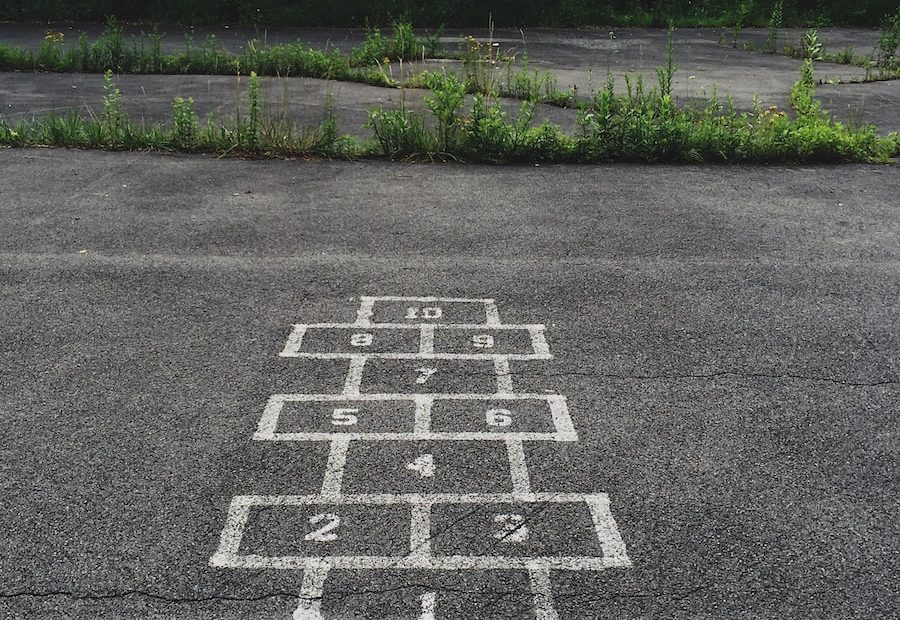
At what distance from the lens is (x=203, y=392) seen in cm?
471

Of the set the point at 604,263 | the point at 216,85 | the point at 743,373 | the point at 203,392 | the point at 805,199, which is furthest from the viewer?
the point at 216,85

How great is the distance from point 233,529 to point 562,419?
5.43ft

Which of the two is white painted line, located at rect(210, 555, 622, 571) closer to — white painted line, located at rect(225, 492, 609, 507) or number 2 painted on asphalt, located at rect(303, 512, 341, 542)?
number 2 painted on asphalt, located at rect(303, 512, 341, 542)

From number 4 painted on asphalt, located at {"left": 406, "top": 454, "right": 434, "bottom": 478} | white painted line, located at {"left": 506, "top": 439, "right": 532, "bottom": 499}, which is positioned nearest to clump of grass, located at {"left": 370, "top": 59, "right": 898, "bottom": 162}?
white painted line, located at {"left": 506, "top": 439, "right": 532, "bottom": 499}

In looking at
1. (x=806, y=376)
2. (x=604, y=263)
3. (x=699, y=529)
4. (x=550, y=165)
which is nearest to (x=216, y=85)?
(x=550, y=165)

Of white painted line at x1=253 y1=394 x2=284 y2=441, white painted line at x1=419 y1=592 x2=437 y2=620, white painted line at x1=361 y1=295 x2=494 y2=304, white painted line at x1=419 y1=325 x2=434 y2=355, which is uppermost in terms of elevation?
white painted line at x1=361 y1=295 x2=494 y2=304

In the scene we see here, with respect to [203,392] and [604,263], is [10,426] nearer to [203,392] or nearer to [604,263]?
[203,392]

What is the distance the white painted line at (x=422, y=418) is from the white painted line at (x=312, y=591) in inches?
40.5

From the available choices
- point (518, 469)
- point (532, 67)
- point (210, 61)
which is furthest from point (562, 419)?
point (532, 67)

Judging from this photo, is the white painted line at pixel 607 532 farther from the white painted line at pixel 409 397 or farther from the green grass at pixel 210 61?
the green grass at pixel 210 61

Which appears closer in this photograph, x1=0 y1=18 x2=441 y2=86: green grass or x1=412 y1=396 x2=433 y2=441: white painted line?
x1=412 y1=396 x2=433 y2=441: white painted line

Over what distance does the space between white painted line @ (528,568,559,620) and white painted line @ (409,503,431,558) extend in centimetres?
41

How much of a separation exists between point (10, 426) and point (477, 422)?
86.1 inches

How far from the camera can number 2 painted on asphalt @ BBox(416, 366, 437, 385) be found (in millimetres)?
4844
